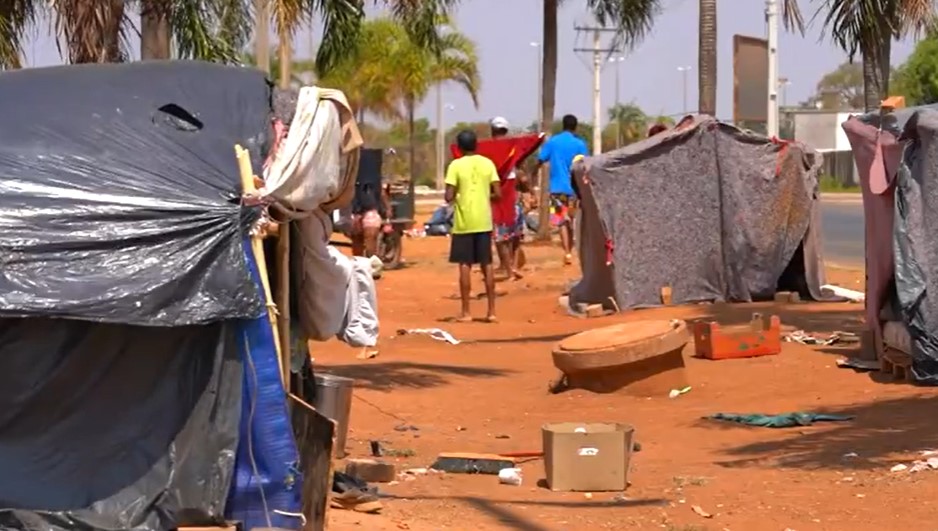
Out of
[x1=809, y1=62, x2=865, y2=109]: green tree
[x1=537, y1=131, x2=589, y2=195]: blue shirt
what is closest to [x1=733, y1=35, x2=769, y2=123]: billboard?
[x1=537, y1=131, x2=589, y2=195]: blue shirt

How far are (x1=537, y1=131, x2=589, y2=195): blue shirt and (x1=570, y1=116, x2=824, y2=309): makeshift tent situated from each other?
13.9 feet

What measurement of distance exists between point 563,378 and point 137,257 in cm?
569

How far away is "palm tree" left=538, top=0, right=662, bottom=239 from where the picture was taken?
82.1ft

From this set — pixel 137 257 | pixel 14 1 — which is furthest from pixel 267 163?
pixel 14 1

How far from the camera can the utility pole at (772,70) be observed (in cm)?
1834

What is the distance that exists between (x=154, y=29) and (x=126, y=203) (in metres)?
7.21

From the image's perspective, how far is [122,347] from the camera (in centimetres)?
629

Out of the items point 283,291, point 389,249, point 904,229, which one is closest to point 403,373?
point 904,229

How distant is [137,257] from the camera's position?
20.6 feet

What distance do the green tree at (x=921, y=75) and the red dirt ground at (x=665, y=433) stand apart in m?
49.5

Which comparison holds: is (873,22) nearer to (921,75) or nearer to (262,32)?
(262,32)

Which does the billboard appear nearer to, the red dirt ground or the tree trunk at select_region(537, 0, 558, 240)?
the red dirt ground

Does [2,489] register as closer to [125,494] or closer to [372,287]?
[125,494]

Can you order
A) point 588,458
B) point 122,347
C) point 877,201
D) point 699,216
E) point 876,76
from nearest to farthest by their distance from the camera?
point 122,347 < point 588,458 < point 877,201 < point 876,76 < point 699,216
